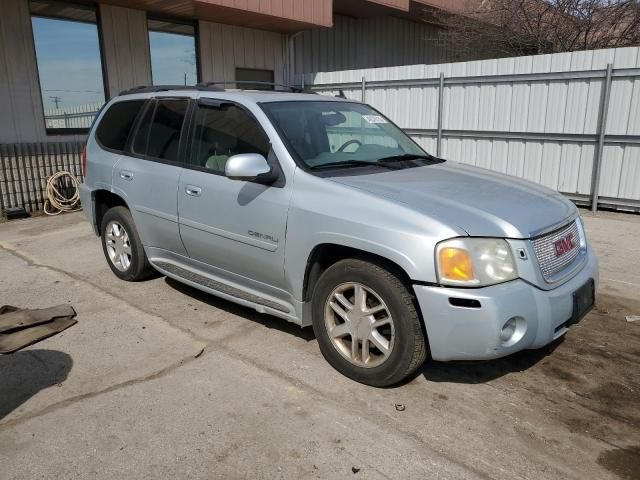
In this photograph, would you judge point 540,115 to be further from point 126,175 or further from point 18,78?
point 18,78

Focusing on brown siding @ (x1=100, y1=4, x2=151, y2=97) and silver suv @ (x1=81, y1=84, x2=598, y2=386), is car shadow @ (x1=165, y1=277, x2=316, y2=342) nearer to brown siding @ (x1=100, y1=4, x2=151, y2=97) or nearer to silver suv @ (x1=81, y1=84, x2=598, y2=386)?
silver suv @ (x1=81, y1=84, x2=598, y2=386)

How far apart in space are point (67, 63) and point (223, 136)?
7342mm

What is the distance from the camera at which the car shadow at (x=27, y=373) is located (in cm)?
326

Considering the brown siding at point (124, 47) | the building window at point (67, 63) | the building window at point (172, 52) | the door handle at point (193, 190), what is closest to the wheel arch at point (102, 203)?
the door handle at point (193, 190)

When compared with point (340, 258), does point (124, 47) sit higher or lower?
higher

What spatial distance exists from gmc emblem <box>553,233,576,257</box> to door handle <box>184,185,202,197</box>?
2.52 meters

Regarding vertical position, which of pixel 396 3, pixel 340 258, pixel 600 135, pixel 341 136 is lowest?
pixel 340 258

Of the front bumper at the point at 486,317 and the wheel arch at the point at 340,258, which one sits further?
the wheel arch at the point at 340,258

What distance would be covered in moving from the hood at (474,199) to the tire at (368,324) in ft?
1.55

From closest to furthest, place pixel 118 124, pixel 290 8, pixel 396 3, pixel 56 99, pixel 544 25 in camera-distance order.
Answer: pixel 118 124 < pixel 56 99 < pixel 290 8 < pixel 396 3 < pixel 544 25

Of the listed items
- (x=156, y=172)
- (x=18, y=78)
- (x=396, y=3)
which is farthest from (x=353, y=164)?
(x=396, y=3)

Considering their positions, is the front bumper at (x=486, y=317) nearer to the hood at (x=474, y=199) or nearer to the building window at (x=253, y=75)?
the hood at (x=474, y=199)

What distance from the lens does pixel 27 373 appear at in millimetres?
3555

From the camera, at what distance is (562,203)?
3.67m
